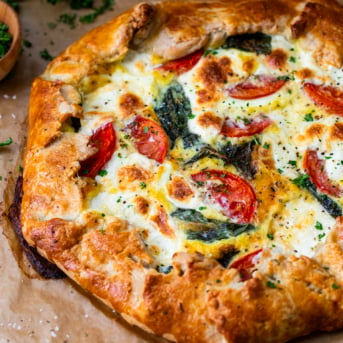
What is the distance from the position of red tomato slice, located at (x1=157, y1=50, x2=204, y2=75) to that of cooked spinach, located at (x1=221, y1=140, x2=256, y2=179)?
1086mm

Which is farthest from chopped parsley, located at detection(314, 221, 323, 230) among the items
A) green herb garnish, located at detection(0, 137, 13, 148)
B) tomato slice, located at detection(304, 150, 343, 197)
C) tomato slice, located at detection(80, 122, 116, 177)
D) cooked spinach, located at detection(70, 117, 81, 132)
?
green herb garnish, located at detection(0, 137, 13, 148)

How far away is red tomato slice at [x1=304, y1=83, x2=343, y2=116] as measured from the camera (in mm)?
6066

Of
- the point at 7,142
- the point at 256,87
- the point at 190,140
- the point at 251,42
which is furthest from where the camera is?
the point at 7,142

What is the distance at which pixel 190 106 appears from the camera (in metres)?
6.20

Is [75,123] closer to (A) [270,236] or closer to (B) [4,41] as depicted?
(B) [4,41]

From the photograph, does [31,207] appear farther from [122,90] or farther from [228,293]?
[228,293]

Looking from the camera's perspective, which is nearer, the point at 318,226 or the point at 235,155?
the point at 318,226

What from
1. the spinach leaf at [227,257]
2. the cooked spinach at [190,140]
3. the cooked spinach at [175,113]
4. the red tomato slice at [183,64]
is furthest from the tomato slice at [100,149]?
the spinach leaf at [227,257]

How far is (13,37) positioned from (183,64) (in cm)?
218

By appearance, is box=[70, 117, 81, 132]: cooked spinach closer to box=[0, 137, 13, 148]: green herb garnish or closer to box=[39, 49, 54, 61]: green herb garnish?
box=[0, 137, 13, 148]: green herb garnish

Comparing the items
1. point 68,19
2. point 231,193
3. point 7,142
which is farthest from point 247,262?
point 68,19

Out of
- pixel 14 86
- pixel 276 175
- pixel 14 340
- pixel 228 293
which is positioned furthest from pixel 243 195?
pixel 14 86

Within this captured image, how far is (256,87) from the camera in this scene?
20.5 ft

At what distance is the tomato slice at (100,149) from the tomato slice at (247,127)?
44.3 inches
